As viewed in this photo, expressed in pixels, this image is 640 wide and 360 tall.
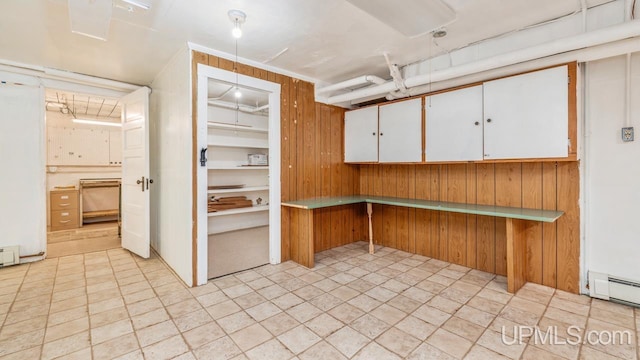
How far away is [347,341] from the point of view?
197cm

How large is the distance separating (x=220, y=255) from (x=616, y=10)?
4.78m

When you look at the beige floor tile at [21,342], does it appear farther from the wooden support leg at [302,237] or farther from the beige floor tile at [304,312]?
the wooden support leg at [302,237]

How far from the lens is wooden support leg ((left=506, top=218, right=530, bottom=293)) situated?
8.90 ft

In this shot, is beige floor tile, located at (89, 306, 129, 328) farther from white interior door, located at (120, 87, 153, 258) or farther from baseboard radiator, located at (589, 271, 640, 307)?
baseboard radiator, located at (589, 271, 640, 307)

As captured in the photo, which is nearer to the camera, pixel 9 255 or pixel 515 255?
pixel 515 255

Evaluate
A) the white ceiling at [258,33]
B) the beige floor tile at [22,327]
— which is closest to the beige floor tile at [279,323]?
the beige floor tile at [22,327]

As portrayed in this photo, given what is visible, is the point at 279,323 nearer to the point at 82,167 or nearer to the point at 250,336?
the point at 250,336

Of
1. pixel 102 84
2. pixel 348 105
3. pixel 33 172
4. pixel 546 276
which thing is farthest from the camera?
pixel 348 105

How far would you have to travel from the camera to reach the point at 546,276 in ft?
9.37

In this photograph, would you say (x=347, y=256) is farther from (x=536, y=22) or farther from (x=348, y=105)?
(x=536, y=22)

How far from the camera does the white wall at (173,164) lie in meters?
2.96

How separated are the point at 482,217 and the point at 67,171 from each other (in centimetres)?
810

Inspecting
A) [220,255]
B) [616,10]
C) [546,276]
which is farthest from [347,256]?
[616,10]

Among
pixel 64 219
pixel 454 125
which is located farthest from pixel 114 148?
pixel 454 125
